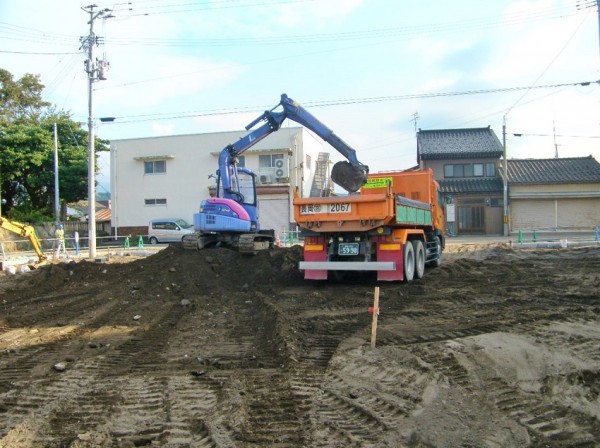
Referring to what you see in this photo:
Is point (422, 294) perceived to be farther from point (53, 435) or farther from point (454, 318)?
point (53, 435)

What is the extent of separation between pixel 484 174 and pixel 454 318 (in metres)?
30.6

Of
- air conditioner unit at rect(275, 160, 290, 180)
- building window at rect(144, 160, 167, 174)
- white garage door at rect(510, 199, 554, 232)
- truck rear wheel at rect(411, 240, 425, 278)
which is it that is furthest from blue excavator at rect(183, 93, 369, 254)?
building window at rect(144, 160, 167, 174)

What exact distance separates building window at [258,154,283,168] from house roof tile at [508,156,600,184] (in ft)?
50.9

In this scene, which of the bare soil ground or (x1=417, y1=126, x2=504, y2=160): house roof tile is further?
(x1=417, y1=126, x2=504, y2=160): house roof tile

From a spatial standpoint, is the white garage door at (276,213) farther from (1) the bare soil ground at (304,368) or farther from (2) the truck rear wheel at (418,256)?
(1) the bare soil ground at (304,368)

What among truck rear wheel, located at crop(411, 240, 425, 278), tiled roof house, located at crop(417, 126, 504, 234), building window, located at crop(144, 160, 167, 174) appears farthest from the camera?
building window, located at crop(144, 160, 167, 174)

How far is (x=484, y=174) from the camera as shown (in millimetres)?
36812

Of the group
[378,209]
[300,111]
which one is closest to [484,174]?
[300,111]

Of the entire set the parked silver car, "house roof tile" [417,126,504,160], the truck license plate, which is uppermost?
"house roof tile" [417,126,504,160]

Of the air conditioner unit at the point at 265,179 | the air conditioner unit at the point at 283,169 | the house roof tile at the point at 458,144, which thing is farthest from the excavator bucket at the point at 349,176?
the house roof tile at the point at 458,144

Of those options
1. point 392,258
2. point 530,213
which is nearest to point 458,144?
point 530,213

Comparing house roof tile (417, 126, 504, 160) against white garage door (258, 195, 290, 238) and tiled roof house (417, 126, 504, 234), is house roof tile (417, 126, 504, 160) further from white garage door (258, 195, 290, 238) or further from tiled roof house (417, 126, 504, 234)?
white garage door (258, 195, 290, 238)

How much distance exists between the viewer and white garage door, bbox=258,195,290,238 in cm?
3638

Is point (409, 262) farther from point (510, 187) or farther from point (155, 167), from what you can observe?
point (155, 167)
